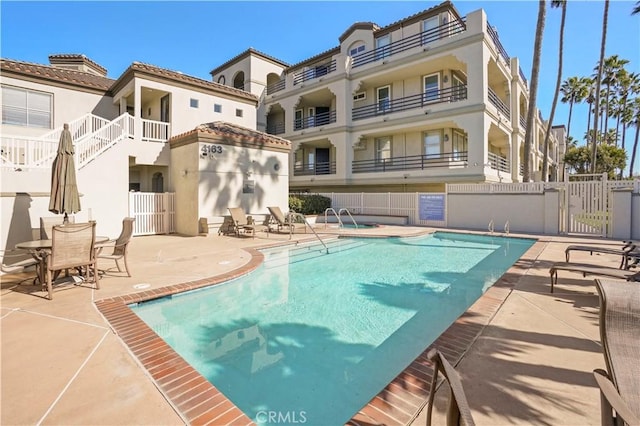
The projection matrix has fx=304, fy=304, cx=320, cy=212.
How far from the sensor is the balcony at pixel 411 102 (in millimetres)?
19734

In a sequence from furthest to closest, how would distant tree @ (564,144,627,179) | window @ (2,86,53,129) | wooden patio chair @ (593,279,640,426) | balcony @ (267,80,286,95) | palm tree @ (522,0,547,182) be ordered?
1. distant tree @ (564,144,627,179)
2. balcony @ (267,80,286,95)
3. palm tree @ (522,0,547,182)
4. window @ (2,86,53,129)
5. wooden patio chair @ (593,279,640,426)

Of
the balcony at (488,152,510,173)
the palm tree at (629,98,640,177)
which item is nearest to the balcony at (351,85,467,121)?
the balcony at (488,152,510,173)

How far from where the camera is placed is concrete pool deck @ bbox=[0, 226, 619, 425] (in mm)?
2395

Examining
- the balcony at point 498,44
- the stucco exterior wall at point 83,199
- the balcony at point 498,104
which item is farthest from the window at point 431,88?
the stucco exterior wall at point 83,199

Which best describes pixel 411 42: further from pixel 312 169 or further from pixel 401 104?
pixel 312 169

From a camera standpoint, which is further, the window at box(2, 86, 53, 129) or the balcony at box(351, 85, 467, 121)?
the balcony at box(351, 85, 467, 121)

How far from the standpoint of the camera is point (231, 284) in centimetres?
654

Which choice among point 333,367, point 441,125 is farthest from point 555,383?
point 441,125

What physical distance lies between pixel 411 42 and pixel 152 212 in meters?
19.1

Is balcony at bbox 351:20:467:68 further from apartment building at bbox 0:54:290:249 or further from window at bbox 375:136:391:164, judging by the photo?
apartment building at bbox 0:54:290:249

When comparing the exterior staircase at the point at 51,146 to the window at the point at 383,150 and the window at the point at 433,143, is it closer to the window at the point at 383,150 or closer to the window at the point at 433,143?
the window at the point at 383,150

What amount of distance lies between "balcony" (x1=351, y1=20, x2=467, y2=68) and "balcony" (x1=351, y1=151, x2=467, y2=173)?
7.07m

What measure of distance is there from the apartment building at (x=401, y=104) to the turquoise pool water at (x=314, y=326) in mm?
11995

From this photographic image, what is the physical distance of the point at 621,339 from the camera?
213 cm
